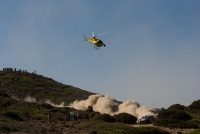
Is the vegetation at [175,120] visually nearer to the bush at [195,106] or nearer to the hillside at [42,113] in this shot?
the hillside at [42,113]

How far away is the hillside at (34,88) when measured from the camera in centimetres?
10765

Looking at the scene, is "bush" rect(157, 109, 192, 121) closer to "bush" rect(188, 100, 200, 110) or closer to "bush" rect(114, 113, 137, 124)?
"bush" rect(114, 113, 137, 124)

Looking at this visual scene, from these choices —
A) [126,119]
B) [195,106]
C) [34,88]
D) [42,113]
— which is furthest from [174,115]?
[34,88]

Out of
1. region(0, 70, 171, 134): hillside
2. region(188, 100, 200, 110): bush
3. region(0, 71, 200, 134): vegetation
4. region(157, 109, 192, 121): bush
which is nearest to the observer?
region(0, 70, 171, 134): hillside

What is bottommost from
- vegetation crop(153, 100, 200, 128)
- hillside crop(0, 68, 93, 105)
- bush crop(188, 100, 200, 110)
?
vegetation crop(153, 100, 200, 128)

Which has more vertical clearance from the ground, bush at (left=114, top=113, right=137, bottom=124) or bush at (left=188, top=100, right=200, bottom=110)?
bush at (left=188, top=100, right=200, bottom=110)

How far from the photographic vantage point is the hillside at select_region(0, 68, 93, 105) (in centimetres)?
10765

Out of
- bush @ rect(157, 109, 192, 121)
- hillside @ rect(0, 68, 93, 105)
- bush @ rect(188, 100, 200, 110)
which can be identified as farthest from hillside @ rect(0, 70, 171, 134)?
bush @ rect(188, 100, 200, 110)

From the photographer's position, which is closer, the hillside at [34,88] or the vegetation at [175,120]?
the vegetation at [175,120]

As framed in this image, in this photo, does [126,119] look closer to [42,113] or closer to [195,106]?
[42,113]

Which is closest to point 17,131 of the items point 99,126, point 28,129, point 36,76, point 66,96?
point 28,129

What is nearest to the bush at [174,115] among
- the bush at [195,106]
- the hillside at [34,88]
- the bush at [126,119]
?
the bush at [126,119]

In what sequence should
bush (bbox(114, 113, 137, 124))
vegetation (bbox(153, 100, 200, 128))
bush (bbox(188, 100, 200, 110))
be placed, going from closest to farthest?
vegetation (bbox(153, 100, 200, 128)), bush (bbox(114, 113, 137, 124)), bush (bbox(188, 100, 200, 110))

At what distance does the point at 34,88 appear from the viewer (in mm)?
118562
